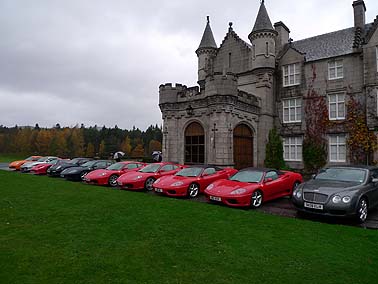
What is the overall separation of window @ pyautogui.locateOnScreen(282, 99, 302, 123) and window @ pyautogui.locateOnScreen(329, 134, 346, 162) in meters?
3.04

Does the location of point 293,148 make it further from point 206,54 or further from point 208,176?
point 208,176

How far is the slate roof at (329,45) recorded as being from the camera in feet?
73.6

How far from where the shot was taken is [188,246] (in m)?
5.43

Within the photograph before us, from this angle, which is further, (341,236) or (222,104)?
(222,104)

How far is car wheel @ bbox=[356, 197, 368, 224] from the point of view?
7.72 meters

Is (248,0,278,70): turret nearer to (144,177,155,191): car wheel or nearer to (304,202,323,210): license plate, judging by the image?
(144,177,155,191): car wheel

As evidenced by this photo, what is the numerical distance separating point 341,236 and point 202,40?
24238 mm

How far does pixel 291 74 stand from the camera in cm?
2398

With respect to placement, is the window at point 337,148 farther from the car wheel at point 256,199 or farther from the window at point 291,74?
the car wheel at point 256,199

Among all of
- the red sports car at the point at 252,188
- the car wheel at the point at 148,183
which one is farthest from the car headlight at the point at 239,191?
the car wheel at the point at 148,183

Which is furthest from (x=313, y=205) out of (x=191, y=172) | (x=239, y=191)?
(x=191, y=172)

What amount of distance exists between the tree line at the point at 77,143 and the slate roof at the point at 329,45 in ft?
210

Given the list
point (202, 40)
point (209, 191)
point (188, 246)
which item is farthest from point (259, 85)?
point (188, 246)

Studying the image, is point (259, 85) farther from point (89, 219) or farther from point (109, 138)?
point (109, 138)
